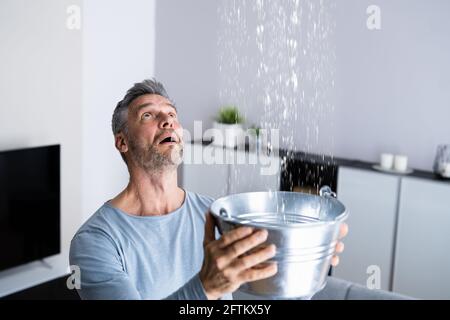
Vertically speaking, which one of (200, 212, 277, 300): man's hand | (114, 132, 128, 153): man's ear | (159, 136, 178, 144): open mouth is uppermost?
(159, 136, 178, 144): open mouth

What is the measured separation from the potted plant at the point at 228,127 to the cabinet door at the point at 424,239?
0.82m

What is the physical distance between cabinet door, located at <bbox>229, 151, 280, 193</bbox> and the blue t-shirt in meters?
1.53

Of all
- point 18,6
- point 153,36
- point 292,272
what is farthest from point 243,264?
point 153,36

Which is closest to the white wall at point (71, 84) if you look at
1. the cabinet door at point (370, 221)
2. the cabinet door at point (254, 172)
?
the cabinet door at point (254, 172)

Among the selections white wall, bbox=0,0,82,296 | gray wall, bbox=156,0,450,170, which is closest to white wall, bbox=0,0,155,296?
white wall, bbox=0,0,82,296

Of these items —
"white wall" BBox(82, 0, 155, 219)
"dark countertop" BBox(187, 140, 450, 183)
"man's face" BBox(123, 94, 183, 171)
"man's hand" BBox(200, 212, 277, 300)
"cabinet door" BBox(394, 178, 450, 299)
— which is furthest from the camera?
"white wall" BBox(82, 0, 155, 219)

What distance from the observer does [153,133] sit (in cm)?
81

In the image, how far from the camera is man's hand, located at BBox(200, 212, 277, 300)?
45 centimetres

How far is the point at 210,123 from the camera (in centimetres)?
285

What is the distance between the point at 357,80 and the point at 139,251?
5.84ft

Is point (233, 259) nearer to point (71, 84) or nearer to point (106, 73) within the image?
point (71, 84)

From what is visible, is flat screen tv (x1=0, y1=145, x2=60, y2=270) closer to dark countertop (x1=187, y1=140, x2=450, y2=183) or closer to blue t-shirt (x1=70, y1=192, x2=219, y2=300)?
dark countertop (x1=187, y1=140, x2=450, y2=183)
